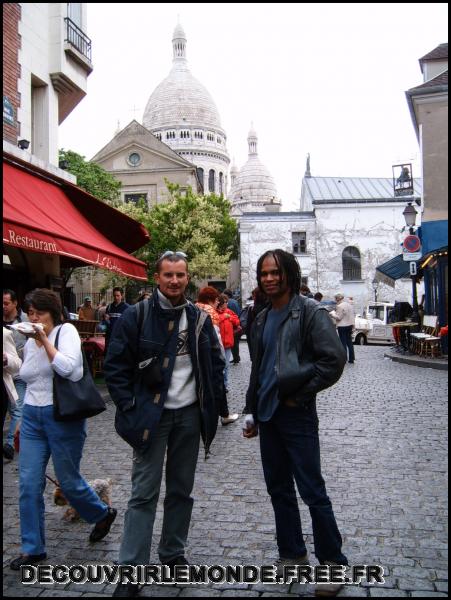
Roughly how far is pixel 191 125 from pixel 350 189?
168 feet

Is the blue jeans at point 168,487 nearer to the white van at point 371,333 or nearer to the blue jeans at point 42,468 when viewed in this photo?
the blue jeans at point 42,468

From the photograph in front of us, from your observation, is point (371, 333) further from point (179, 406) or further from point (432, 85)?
point (179, 406)

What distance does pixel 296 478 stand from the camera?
3553 millimetres

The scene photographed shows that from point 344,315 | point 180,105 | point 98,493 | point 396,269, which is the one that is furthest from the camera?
point 180,105

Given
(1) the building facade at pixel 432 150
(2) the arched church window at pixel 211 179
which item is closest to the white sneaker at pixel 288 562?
(1) the building facade at pixel 432 150

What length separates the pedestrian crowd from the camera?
11.3ft

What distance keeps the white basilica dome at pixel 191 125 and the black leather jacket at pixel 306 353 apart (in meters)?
86.5

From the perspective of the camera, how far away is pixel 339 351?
3.47m

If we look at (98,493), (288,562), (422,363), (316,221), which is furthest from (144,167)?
(288,562)

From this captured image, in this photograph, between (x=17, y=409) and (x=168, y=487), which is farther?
(x=17, y=409)

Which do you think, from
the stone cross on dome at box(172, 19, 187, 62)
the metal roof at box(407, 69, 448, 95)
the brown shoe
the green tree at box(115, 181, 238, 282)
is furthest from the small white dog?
the stone cross on dome at box(172, 19, 187, 62)

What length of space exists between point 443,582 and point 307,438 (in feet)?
3.79

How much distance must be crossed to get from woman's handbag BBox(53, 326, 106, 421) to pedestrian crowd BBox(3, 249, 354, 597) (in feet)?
0.06

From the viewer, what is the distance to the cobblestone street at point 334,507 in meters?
3.51
